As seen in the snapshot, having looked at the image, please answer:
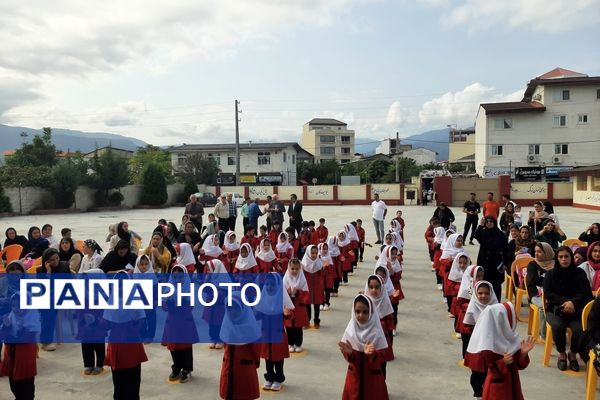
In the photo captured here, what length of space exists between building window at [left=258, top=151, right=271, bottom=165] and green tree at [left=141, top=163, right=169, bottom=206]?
62.2ft

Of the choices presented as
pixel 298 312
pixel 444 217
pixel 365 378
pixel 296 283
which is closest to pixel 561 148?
pixel 444 217

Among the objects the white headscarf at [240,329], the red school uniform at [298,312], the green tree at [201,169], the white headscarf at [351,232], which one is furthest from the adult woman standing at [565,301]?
the green tree at [201,169]

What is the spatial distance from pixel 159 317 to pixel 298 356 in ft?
8.11

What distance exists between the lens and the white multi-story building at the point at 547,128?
130ft

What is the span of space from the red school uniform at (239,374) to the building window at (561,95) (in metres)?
42.9

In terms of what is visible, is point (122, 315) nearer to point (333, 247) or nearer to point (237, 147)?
point (333, 247)

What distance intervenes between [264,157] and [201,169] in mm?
8554

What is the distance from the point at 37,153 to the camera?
46594 millimetres

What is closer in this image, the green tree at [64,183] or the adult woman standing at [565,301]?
the adult woman standing at [565,301]

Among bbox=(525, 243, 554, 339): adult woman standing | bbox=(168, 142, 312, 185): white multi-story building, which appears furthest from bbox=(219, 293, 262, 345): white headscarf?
bbox=(168, 142, 312, 185): white multi-story building

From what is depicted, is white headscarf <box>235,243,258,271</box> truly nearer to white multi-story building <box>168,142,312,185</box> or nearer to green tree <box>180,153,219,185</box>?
green tree <box>180,153,219,185</box>

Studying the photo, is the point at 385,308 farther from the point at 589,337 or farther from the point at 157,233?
the point at 157,233

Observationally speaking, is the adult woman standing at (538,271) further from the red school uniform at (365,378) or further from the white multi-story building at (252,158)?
the white multi-story building at (252,158)

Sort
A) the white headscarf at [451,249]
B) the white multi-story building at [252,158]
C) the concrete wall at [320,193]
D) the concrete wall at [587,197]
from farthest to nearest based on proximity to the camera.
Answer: the white multi-story building at [252,158], the concrete wall at [320,193], the concrete wall at [587,197], the white headscarf at [451,249]
